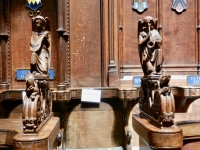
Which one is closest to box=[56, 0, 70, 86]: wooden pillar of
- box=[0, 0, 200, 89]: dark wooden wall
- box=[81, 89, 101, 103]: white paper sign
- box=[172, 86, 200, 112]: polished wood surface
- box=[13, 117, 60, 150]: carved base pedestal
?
box=[0, 0, 200, 89]: dark wooden wall

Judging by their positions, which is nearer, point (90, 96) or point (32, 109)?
point (32, 109)

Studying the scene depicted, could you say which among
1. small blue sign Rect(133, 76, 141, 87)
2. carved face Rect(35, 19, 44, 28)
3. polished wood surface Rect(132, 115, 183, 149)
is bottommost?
polished wood surface Rect(132, 115, 183, 149)

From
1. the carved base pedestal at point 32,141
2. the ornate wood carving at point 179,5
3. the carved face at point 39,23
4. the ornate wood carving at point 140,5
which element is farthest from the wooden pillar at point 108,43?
the carved base pedestal at point 32,141

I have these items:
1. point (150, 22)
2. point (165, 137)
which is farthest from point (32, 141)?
point (150, 22)

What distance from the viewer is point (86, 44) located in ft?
11.1

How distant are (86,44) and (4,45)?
41.5 inches

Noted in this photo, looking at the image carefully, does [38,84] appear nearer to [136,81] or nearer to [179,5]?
[136,81]

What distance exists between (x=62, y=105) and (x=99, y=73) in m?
0.66

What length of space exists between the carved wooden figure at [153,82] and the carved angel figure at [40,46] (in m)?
0.85

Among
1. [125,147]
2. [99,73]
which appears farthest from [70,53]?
[125,147]

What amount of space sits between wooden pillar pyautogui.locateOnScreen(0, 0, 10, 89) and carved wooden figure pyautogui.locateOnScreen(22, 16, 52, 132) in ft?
3.80

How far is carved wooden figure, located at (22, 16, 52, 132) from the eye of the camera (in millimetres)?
1700

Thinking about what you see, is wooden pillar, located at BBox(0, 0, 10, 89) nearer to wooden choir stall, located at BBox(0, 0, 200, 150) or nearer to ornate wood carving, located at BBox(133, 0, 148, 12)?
wooden choir stall, located at BBox(0, 0, 200, 150)

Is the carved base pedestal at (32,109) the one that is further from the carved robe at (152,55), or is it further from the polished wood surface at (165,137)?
the carved robe at (152,55)
